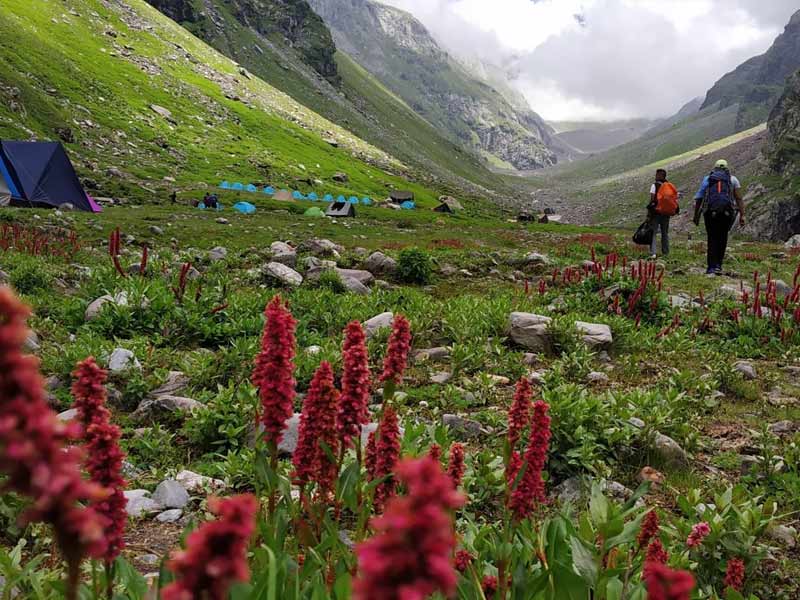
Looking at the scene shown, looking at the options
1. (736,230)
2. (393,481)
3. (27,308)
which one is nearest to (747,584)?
(393,481)

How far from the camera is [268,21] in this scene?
164m

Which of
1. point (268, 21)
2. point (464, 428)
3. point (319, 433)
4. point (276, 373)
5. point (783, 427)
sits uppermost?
point (268, 21)

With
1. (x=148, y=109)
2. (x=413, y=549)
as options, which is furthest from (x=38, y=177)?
(x=148, y=109)

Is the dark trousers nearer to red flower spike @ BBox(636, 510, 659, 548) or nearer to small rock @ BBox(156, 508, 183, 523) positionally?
red flower spike @ BBox(636, 510, 659, 548)

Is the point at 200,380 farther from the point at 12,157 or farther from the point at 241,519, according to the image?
the point at 12,157

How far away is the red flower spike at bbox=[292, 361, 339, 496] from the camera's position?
2.85m

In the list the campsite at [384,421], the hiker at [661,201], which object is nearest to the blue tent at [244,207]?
the campsite at [384,421]

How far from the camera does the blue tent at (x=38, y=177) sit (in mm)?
29250

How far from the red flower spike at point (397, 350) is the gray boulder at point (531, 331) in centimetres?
680

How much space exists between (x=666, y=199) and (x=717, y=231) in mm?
3247

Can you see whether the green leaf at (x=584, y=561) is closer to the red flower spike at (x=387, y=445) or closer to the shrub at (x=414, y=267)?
the red flower spike at (x=387, y=445)

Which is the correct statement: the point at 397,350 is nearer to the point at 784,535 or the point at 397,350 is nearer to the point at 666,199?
the point at 784,535

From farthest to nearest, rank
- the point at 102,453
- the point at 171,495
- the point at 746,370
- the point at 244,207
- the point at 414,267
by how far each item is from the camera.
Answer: the point at 244,207 → the point at 414,267 → the point at 746,370 → the point at 171,495 → the point at 102,453

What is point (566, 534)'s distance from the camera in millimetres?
3352
